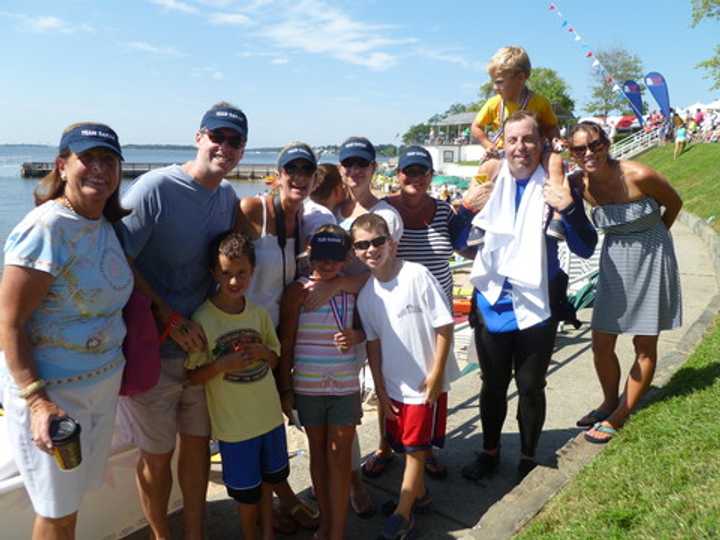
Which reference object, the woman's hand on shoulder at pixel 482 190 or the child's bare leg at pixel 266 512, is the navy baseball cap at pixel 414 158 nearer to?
the woman's hand on shoulder at pixel 482 190

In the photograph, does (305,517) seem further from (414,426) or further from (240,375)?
(240,375)

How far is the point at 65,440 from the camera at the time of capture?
219cm

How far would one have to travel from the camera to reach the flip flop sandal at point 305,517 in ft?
11.1

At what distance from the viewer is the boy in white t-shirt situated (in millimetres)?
3107

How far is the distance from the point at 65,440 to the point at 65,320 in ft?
1.54

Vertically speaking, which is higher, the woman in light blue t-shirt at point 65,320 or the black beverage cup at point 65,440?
the woman in light blue t-shirt at point 65,320

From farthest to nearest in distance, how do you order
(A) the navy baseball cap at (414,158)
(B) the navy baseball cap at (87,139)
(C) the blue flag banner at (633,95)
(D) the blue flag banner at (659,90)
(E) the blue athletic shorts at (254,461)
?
1. (C) the blue flag banner at (633,95)
2. (D) the blue flag banner at (659,90)
3. (A) the navy baseball cap at (414,158)
4. (E) the blue athletic shorts at (254,461)
5. (B) the navy baseball cap at (87,139)

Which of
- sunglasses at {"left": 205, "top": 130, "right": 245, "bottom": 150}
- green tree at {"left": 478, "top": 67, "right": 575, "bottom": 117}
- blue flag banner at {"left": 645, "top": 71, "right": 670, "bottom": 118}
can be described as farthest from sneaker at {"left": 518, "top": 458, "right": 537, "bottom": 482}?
green tree at {"left": 478, "top": 67, "right": 575, "bottom": 117}

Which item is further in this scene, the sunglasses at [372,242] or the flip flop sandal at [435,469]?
the flip flop sandal at [435,469]

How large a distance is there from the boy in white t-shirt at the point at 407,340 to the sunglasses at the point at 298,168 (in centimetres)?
39

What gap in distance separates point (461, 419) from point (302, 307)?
2259 mm

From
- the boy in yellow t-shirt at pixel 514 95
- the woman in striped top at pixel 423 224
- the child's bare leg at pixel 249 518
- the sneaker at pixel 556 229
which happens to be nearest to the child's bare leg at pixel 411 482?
the child's bare leg at pixel 249 518

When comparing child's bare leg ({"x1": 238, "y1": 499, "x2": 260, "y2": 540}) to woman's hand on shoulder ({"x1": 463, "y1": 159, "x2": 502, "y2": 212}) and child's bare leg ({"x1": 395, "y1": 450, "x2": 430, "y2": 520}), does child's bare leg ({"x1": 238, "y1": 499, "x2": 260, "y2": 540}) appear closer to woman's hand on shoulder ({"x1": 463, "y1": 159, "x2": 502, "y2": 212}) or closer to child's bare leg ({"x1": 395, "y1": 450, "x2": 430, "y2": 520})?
child's bare leg ({"x1": 395, "y1": 450, "x2": 430, "y2": 520})

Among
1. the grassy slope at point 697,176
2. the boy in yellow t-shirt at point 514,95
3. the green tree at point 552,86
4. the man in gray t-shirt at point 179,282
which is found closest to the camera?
the man in gray t-shirt at point 179,282
